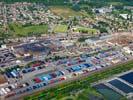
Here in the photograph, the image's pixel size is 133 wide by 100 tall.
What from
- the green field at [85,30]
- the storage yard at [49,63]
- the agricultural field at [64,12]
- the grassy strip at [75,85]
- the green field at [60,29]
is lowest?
the grassy strip at [75,85]

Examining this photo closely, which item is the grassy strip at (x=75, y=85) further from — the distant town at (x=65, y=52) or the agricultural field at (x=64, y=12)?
the agricultural field at (x=64, y=12)

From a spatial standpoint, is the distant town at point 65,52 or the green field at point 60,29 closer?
the distant town at point 65,52

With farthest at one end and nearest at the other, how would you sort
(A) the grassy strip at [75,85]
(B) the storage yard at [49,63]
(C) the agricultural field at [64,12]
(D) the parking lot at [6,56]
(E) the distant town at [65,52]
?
(C) the agricultural field at [64,12]
(D) the parking lot at [6,56]
(B) the storage yard at [49,63]
(E) the distant town at [65,52]
(A) the grassy strip at [75,85]

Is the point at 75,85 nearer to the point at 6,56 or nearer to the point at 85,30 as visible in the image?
the point at 6,56

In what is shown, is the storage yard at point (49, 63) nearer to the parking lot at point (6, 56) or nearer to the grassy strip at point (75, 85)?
the parking lot at point (6, 56)

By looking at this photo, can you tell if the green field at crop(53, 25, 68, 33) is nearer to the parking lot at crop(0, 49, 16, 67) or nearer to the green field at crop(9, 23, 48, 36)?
the green field at crop(9, 23, 48, 36)

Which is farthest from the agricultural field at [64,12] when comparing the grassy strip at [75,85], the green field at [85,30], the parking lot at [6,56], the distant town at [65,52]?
the grassy strip at [75,85]

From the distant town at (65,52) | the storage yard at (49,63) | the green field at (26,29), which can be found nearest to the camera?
the distant town at (65,52)

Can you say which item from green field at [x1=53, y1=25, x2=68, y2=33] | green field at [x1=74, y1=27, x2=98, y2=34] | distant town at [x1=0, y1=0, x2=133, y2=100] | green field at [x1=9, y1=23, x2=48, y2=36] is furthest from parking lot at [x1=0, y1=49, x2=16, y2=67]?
green field at [x1=74, y1=27, x2=98, y2=34]

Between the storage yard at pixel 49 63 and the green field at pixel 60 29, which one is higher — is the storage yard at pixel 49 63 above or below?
below
